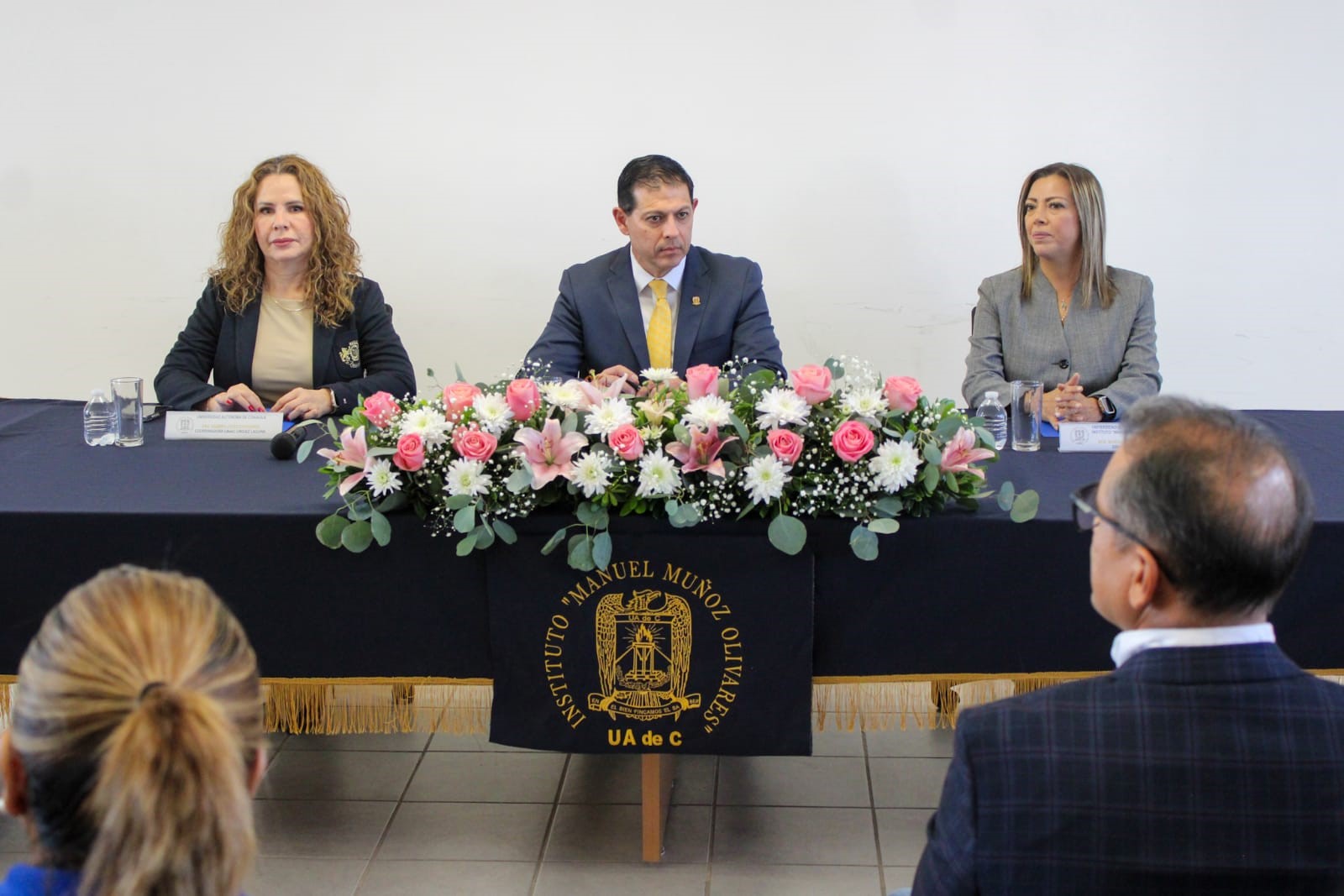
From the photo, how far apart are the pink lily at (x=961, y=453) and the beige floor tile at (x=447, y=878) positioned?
43.1 inches

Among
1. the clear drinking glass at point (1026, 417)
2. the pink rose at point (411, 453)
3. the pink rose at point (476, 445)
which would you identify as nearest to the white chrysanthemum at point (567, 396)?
the pink rose at point (476, 445)

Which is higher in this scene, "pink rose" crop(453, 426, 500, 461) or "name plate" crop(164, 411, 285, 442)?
"name plate" crop(164, 411, 285, 442)

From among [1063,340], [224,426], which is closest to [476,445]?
[224,426]

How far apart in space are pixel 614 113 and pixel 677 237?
83cm

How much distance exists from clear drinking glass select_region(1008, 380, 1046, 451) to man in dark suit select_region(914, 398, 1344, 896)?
5.01 feet

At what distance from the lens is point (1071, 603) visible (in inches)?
89.7

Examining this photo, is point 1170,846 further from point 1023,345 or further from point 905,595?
point 1023,345

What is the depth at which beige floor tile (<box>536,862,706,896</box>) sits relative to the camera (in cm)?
235

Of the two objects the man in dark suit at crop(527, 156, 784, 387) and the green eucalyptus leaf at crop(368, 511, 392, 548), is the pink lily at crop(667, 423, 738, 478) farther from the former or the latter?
the man in dark suit at crop(527, 156, 784, 387)

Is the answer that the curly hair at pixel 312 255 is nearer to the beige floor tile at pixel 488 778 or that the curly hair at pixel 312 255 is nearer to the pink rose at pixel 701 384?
the beige floor tile at pixel 488 778

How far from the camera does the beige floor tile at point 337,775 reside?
273 centimetres

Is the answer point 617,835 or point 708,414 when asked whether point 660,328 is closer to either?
point 708,414

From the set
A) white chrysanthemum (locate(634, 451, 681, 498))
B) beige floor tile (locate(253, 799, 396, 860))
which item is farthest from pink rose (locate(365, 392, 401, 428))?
beige floor tile (locate(253, 799, 396, 860))

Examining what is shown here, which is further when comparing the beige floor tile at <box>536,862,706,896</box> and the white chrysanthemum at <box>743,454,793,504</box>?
the beige floor tile at <box>536,862,706,896</box>
